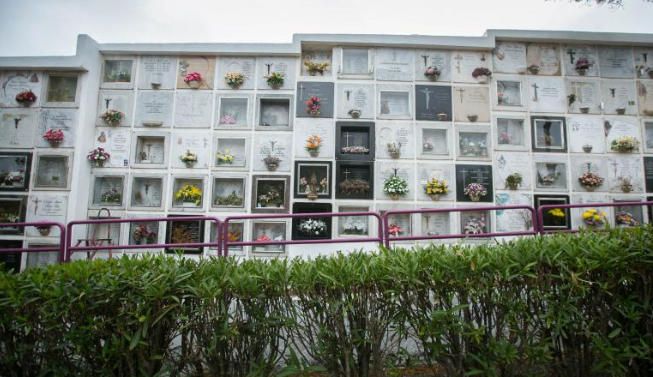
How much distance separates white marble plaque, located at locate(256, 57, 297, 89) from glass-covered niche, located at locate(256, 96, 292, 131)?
0.31m

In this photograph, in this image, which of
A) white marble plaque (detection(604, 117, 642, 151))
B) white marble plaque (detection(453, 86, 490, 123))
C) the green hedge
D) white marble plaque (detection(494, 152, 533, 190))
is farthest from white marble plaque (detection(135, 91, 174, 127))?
white marble plaque (detection(604, 117, 642, 151))

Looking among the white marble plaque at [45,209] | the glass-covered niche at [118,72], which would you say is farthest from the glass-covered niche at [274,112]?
the white marble plaque at [45,209]

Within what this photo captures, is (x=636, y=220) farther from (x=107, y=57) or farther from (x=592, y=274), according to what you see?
(x=107, y=57)

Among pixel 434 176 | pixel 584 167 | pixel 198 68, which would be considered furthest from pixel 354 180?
pixel 584 167

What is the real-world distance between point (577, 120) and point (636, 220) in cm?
236

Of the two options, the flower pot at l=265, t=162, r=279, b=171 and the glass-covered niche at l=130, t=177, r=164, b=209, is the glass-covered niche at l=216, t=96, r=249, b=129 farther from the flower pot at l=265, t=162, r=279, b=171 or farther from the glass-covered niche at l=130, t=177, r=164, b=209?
the glass-covered niche at l=130, t=177, r=164, b=209

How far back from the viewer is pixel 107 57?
855 centimetres

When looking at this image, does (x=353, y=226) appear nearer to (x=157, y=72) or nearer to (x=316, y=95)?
(x=316, y=95)

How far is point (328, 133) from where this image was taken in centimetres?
816

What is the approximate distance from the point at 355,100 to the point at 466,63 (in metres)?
2.66

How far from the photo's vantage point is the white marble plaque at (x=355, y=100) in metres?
8.29

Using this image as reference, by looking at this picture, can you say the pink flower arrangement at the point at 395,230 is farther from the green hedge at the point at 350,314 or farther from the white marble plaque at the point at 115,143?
the white marble plaque at the point at 115,143

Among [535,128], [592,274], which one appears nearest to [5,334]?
[592,274]

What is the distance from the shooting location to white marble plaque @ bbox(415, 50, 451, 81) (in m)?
8.45
